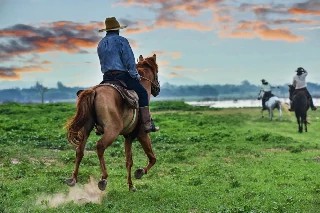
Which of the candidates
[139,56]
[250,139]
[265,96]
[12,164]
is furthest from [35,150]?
[265,96]

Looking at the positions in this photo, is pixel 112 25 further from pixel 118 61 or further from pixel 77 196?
pixel 77 196

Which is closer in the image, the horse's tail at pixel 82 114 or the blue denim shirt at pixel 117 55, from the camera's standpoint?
the horse's tail at pixel 82 114

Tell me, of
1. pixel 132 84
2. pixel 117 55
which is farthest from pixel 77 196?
pixel 117 55

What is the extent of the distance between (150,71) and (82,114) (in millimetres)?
2797

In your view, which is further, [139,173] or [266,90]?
[266,90]

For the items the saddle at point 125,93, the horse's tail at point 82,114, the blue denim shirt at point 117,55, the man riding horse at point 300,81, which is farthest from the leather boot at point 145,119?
the man riding horse at point 300,81

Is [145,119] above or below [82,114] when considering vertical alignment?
below

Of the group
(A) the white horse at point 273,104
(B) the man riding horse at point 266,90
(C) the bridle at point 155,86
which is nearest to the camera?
(C) the bridle at point 155,86

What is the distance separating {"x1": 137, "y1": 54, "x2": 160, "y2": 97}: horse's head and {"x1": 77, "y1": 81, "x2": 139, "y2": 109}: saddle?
1484 mm

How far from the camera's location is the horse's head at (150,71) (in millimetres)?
12633

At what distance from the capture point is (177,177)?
14.4 metres

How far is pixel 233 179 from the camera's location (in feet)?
46.1

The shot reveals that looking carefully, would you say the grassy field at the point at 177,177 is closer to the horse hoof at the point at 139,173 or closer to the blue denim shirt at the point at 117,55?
the horse hoof at the point at 139,173

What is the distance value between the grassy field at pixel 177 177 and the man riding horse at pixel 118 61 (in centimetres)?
190
